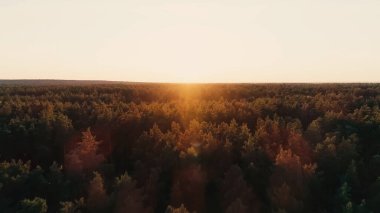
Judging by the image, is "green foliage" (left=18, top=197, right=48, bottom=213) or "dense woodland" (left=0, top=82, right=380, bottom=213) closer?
"green foliage" (left=18, top=197, right=48, bottom=213)

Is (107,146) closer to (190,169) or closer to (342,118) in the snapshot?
(190,169)

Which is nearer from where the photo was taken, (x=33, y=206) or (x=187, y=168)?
(x=33, y=206)

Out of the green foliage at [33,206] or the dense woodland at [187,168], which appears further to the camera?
the dense woodland at [187,168]

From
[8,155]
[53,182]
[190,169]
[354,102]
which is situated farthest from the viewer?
[354,102]

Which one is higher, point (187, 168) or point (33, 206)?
point (187, 168)

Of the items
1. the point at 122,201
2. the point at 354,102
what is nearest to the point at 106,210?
the point at 122,201

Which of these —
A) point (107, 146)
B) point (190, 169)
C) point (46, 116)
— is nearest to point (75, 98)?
point (46, 116)

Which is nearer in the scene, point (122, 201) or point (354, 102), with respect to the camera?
point (122, 201)

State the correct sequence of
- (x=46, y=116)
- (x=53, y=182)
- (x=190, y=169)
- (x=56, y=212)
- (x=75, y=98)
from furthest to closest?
(x=75, y=98)
(x=46, y=116)
(x=190, y=169)
(x=53, y=182)
(x=56, y=212)

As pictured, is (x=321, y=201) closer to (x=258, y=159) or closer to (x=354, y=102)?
(x=258, y=159)
